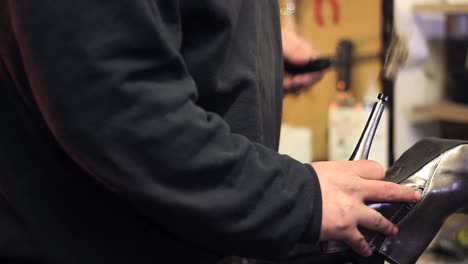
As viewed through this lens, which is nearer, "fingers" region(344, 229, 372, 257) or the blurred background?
"fingers" region(344, 229, 372, 257)

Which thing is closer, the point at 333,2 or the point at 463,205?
the point at 463,205

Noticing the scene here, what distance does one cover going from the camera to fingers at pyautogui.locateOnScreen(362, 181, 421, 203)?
2.07ft

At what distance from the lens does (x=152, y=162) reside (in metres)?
0.53

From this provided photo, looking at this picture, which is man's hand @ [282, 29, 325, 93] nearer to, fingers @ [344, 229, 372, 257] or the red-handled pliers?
fingers @ [344, 229, 372, 257]

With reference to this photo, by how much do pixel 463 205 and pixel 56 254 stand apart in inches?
17.0

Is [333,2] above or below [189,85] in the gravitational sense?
below

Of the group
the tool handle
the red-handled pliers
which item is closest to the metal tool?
the tool handle

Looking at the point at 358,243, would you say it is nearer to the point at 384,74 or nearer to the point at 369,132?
the point at 369,132

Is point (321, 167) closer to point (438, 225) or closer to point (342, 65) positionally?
point (438, 225)

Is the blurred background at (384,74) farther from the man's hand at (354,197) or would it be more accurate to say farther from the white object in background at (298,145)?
the man's hand at (354,197)

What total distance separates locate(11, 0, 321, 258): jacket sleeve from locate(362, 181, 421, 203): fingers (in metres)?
0.07

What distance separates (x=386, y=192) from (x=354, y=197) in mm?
42

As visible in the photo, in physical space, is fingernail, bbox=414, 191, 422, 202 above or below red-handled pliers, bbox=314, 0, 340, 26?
above

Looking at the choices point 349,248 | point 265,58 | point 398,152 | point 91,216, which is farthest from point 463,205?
point 398,152
